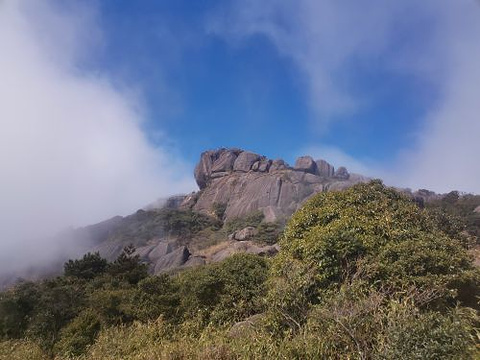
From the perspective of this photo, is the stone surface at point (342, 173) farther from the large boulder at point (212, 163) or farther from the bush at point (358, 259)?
the bush at point (358, 259)

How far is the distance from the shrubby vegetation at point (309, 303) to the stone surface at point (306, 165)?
253 ft

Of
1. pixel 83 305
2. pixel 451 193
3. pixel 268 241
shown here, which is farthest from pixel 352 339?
pixel 451 193

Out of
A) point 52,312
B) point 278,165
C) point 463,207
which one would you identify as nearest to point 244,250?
point 52,312

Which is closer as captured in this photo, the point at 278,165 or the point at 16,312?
the point at 16,312

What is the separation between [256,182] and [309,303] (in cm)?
7698

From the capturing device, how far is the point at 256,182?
87750 millimetres

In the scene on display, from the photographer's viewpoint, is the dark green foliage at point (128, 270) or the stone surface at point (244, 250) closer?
the dark green foliage at point (128, 270)

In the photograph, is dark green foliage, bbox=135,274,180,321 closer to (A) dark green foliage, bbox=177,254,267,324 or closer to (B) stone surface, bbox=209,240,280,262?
(A) dark green foliage, bbox=177,254,267,324

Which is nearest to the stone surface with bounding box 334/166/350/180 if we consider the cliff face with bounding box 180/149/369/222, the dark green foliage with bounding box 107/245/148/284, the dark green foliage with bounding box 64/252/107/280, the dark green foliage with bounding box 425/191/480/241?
the cliff face with bounding box 180/149/369/222

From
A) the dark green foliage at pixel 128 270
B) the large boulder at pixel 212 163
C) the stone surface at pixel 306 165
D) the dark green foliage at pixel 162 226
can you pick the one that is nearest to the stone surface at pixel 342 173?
the stone surface at pixel 306 165

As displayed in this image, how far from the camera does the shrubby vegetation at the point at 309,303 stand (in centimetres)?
783

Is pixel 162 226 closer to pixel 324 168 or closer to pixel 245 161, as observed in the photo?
pixel 245 161

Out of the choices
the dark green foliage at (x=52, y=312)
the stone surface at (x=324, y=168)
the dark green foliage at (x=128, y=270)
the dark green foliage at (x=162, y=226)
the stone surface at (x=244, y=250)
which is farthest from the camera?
the stone surface at (x=324, y=168)

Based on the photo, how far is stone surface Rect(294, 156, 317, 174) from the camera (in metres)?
98.5
